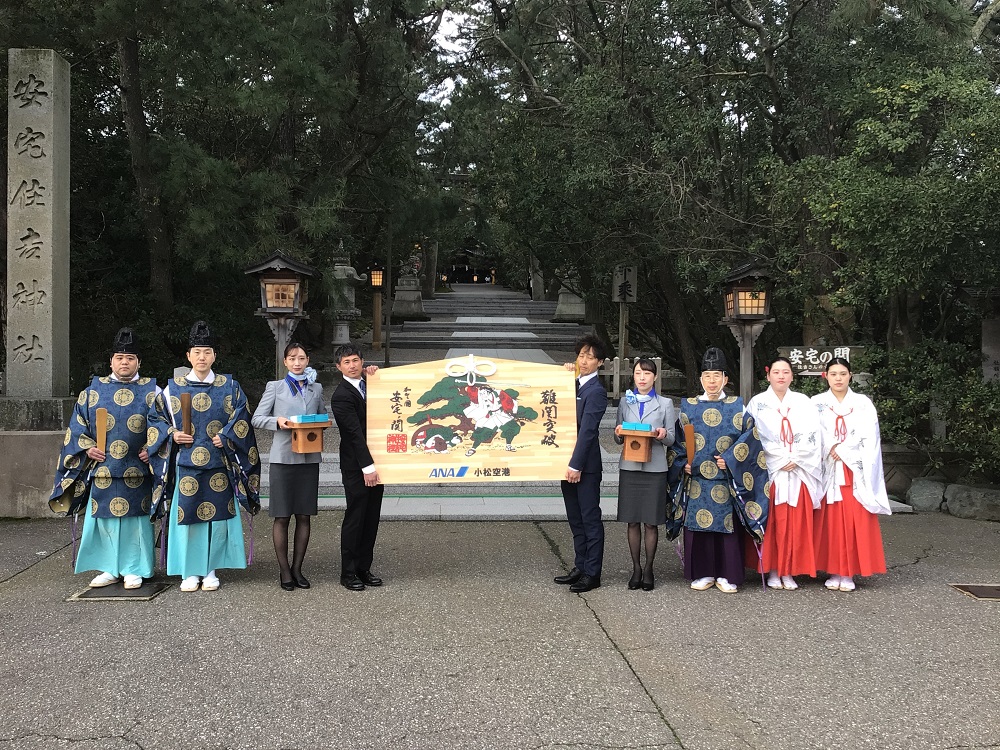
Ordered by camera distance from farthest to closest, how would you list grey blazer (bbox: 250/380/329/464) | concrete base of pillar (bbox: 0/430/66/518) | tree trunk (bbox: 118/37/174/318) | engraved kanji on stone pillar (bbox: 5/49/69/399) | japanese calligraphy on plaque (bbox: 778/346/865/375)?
tree trunk (bbox: 118/37/174/318) < japanese calligraphy on plaque (bbox: 778/346/865/375) < engraved kanji on stone pillar (bbox: 5/49/69/399) < concrete base of pillar (bbox: 0/430/66/518) < grey blazer (bbox: 250/380/329/464)

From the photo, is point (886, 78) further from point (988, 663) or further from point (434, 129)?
point (434, 129)

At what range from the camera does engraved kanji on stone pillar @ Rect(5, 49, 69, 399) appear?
300 inches

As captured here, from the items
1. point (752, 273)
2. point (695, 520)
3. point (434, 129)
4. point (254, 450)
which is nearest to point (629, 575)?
Result: point (695, 520)

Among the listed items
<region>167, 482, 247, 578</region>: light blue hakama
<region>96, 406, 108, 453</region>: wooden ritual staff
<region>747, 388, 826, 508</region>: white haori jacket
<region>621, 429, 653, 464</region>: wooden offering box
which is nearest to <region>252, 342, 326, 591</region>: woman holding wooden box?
<region>167, 482, 247, 578</region>: light blue hakama

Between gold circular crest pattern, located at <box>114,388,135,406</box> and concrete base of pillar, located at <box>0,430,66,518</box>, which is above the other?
gold circular crest pattern, located at <box>114,388,135,406</box>

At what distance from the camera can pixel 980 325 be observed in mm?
9336

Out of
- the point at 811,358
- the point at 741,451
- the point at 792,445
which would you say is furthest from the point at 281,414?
the point at 811,358

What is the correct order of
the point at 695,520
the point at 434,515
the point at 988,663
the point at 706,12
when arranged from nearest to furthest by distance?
the point at 988,663 < the point at 695,520 < the point at 434,515 < the point at 706,12

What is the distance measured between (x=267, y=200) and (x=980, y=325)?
9.51m

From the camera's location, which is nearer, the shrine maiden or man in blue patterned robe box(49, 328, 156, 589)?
man in blue patterned robe box(49, 328, 156, 589)

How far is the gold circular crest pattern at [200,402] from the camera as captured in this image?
17.1 ft

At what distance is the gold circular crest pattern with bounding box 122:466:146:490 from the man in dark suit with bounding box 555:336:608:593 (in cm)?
291

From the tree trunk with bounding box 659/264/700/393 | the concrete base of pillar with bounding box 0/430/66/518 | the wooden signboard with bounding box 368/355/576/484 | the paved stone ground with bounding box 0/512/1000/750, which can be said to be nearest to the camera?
the paved stone ground with bounding box 0/512/1000/750

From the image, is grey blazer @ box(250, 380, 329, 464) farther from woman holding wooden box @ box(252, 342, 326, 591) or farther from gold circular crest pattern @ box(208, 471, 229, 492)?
gold circular crest pattern @ box(208, 471, 229, 492)
